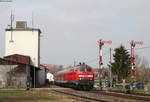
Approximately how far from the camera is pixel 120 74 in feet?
208

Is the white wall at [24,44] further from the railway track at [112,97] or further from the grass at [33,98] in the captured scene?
the railway track at [112,97]

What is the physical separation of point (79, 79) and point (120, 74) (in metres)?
28.4

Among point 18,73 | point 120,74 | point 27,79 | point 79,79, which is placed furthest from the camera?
point 120,74

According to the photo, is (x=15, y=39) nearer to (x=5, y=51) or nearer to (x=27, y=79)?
(x=5, y=51)

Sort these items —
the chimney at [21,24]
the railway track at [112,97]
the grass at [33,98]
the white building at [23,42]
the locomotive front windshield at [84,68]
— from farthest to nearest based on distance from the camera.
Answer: the chimney at [21,24] < the white building at [23,42] < the locomotive front windshield at [84,68] < the grass at [33,98] < the railway track at [112,97]

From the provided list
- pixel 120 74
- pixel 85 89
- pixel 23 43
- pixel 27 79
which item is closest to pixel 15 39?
pixel 23 43

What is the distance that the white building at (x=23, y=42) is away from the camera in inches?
2539

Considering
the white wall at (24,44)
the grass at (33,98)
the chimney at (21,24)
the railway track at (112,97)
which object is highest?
the chimney at (21,24)

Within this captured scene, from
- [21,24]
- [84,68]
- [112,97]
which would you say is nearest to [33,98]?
[112,97]

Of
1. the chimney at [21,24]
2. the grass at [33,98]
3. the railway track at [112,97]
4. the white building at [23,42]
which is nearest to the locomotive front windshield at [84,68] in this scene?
the railway track at [112,97]

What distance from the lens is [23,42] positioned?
64812 mm

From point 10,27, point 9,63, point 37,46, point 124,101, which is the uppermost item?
point 10,27

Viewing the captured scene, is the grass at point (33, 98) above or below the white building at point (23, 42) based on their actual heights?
below

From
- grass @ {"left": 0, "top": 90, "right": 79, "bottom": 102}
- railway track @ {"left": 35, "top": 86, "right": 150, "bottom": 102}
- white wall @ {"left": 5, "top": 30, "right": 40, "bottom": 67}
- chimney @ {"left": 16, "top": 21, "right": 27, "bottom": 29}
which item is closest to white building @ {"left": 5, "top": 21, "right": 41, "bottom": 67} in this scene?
white wall @ {"left": 5, "top": 30, "right": 40, "bottom": 67}
